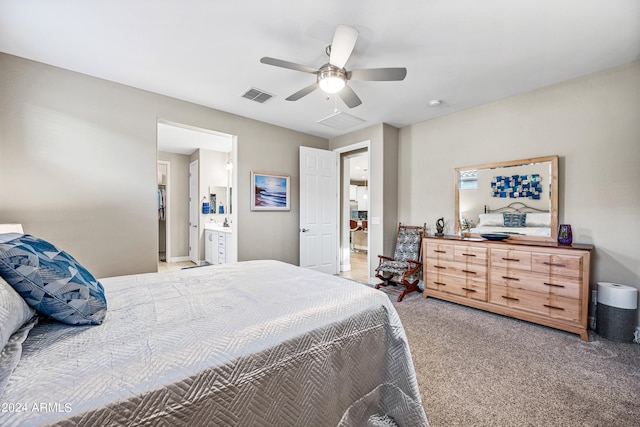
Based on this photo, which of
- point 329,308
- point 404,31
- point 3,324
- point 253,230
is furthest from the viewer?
point 253,230

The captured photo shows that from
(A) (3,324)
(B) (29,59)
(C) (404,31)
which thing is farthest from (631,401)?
(B) (29,59)

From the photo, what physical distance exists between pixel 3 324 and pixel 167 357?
47 centimetres

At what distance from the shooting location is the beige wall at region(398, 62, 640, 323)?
2.58 m

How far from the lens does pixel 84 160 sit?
9.14ft

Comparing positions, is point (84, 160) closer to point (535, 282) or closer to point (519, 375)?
point (519, 375)

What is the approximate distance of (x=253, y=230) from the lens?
4.14 meters

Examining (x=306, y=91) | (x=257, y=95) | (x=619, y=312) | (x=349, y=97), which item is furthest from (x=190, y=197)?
(x=619, y=312)

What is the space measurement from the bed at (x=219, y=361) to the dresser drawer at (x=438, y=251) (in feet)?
7.86

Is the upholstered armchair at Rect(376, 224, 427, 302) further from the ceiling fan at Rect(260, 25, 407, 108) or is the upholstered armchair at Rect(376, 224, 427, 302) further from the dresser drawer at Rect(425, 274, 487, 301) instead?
the ceiling fan at Rect(260, 25, 407, 108)

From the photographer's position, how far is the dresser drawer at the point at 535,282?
8.37 feet

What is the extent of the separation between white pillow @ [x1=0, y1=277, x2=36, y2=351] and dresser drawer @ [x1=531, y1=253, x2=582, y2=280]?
3791 mm

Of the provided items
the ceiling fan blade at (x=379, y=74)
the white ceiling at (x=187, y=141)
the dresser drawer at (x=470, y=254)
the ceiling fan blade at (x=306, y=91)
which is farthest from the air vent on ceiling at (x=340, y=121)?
the dresser drawer at (x=470, y=254)

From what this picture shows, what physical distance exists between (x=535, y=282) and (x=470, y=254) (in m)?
0.68

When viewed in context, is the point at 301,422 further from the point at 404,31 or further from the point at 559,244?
the point at 559,244
